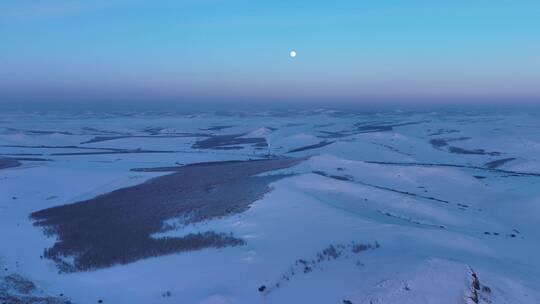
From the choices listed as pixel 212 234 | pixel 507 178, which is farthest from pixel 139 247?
pixel 507 178

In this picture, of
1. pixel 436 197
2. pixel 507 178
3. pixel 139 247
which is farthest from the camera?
pixel 507 178

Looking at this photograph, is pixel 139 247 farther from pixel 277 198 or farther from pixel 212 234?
pixel 277 198

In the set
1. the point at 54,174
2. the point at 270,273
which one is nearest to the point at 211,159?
the point at 54,174

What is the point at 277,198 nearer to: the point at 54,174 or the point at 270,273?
the point at 270,273

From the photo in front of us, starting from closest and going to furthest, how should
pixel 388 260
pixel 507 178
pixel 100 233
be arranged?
pixel 388 260
pixel 100 233
pixel 507 178

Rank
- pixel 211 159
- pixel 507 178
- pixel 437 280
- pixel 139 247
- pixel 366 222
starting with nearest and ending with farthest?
1. pixel 437 280
2. pixel 139 247
3. pixel 366 222
4. pixel 507 178
5. pixel 211 159

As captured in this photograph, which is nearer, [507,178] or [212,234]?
[212,234]

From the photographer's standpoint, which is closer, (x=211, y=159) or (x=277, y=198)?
(x=277, y=198)

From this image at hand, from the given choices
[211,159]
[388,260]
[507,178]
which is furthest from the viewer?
[211,159]
